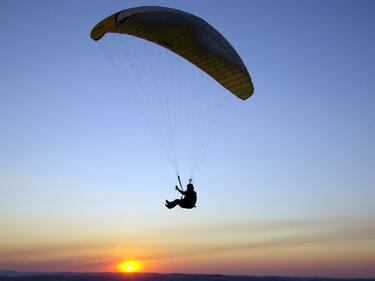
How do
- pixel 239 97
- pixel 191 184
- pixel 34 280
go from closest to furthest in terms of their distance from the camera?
pixel 191 184 → pixel 239 97 → pixel 34 280

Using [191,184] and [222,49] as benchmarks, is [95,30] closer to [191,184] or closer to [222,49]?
[222,49]

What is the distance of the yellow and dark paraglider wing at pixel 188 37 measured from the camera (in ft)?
68.0

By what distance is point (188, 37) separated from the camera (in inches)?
876

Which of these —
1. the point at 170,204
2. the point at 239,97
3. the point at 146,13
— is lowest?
the point at 170,204

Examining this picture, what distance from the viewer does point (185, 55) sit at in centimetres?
2322

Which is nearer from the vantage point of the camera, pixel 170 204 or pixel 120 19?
pixel 120 19

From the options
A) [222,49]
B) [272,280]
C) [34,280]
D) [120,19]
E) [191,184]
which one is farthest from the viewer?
[272,280]

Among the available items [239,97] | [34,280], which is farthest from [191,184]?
[34,280]

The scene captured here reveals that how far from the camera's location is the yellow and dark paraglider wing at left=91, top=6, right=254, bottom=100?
68.0 feet

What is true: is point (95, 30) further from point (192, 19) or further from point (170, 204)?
point (170, 204)

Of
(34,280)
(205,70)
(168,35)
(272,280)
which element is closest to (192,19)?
(168,35)

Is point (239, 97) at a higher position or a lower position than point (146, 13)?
lower

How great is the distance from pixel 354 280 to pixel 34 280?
95802 millimetres

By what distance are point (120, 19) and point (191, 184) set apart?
731cm
